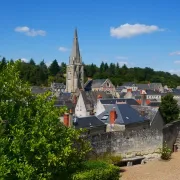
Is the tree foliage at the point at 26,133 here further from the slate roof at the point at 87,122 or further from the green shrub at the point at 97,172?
the slate roof at the point at 87,122

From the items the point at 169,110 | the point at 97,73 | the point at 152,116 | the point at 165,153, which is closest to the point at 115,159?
the point at 165,153

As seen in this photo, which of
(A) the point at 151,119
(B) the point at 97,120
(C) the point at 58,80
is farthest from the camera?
(C) the point at 58,80

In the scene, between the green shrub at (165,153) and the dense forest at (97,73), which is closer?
the green shrub at (165,153)

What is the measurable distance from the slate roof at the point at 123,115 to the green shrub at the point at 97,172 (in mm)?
11719

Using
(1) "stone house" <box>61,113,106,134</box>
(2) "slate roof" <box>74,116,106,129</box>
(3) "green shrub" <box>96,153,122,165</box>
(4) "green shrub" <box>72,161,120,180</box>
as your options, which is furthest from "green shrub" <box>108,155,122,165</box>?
(2) "slate roof" <box>74,116,106,129</box>

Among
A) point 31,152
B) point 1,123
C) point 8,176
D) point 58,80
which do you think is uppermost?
point 58,80

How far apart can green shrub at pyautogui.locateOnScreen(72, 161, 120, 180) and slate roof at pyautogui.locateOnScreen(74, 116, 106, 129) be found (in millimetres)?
9952

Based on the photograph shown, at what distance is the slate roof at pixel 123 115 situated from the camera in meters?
26.5

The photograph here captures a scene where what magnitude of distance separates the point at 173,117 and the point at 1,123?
32.4m

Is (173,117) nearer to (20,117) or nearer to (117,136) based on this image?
(117,136)

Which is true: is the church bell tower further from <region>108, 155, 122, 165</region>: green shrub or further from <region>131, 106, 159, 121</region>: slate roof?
<region>108, 155, 122, 165</region>: green shrub

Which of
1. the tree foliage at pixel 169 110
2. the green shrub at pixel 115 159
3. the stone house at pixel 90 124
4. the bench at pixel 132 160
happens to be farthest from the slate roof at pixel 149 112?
the green shrub at pixel 115 159

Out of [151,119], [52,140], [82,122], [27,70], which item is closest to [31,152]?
[52,140]

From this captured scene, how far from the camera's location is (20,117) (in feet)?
32.3
